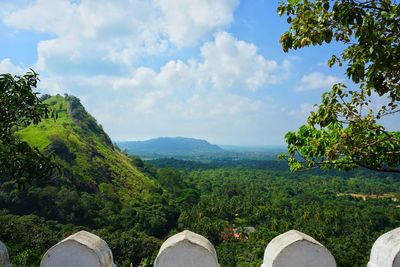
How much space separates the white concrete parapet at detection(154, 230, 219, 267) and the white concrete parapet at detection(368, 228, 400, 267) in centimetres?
114

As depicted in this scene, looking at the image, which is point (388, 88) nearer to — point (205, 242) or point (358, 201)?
point (205, 242)

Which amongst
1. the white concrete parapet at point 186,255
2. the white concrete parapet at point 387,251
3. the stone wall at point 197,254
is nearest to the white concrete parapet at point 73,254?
the stone wall at point 197,254

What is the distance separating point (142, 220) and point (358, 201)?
50.2m

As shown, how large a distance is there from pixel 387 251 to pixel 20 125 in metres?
3.94

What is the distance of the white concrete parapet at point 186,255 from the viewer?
2730 millimetres

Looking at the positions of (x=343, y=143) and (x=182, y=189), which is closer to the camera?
(x=343, y=143)

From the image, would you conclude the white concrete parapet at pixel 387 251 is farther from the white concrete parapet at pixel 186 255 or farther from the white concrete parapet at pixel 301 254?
the white concrete parapet at pixel 186 255

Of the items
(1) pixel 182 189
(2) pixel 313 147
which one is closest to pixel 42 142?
(1) pixel 182 189

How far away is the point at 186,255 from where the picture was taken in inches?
108

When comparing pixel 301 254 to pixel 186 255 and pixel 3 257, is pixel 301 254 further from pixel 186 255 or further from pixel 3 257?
pixel 3 257

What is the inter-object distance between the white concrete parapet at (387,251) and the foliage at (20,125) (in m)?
3.13

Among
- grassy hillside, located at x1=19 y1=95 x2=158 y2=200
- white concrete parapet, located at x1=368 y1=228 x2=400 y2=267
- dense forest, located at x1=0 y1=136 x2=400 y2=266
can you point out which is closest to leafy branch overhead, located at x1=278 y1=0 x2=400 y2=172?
white concrete parapet, located at x1=368 y1=228 x2=400 y2=267

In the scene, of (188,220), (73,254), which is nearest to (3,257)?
(73,254)

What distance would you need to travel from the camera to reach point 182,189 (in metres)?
100
